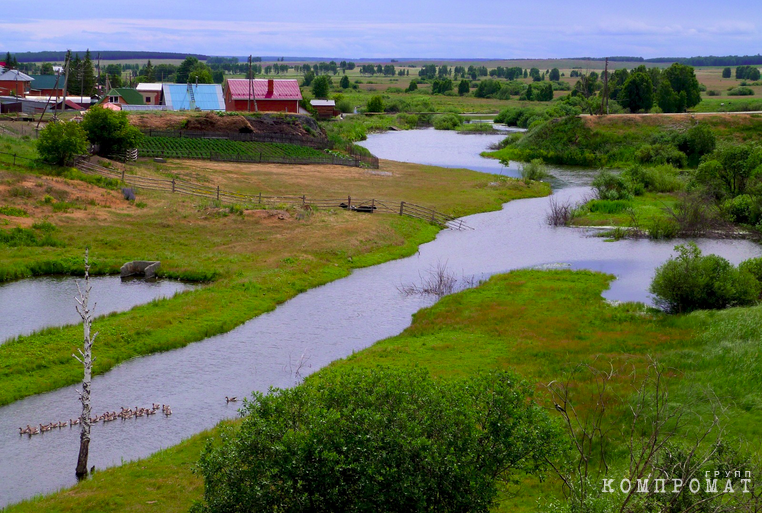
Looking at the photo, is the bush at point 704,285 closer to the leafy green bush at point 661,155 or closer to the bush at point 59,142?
the bush at point 59,142

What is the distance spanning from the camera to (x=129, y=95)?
103688mm

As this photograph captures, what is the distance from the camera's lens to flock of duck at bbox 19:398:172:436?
69.0 ft

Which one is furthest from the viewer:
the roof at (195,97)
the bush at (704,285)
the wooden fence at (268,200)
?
the roof at (195,97)

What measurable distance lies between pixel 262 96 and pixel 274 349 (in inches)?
3085

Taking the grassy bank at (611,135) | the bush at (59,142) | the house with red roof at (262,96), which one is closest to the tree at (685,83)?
the grassy bank at (611,135)

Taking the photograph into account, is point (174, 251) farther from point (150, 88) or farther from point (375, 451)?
point (150, 88)

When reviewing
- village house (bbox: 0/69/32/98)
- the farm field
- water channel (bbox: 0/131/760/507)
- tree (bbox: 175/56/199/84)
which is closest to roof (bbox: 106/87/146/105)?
village house (bbox: 0/69/32/98)

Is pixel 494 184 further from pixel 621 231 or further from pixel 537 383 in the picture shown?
pixel 537 383

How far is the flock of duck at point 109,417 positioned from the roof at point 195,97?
258 ft

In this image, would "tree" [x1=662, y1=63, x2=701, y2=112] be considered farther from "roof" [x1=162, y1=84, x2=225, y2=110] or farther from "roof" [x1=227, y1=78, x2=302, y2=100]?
"roof" [x1=162, y1=84, x2=225, y2=110]

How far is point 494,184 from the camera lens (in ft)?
226

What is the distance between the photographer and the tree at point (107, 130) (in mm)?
60344

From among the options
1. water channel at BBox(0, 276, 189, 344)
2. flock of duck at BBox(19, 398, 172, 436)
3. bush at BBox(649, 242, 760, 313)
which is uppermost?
bush at BBox(649, 242, 760, 313)

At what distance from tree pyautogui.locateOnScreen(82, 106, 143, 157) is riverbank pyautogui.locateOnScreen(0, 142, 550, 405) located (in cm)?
462
